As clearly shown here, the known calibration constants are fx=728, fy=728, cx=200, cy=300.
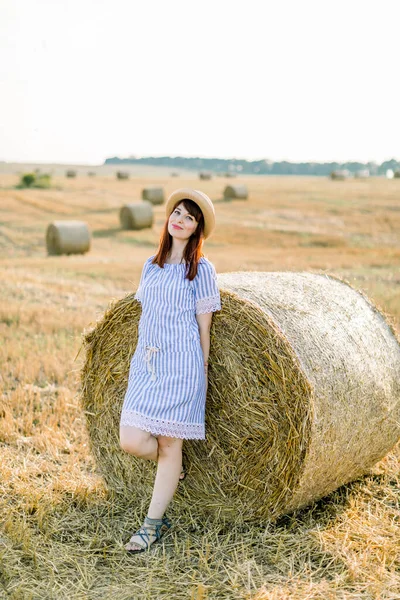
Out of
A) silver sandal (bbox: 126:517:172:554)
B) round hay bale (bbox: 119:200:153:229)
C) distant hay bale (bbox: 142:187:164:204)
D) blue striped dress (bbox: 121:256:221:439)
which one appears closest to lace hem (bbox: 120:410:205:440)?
blue striped dress (bbox: 121:256:221:439)

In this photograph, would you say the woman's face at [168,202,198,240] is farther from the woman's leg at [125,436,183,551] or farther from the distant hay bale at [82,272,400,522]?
the woman's leg at [125,436,183,551]

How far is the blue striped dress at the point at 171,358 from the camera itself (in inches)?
156

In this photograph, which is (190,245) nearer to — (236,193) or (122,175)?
(236,193)

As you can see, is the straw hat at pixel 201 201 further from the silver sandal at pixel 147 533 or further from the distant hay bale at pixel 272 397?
the silver sandal at pixel 147 533

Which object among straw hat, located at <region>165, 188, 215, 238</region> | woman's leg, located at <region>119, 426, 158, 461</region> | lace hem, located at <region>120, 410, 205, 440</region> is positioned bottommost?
woman's leg, located at <region>119, 426, 158, 461</region>

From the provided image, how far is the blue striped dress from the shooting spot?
396 centimetres

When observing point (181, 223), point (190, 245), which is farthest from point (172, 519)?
point (181, 223)

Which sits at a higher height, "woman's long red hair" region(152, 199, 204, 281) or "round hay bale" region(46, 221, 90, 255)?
"woman's long red hair" region(152, 199, 204, 281)

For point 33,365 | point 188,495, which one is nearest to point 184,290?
point 188,495

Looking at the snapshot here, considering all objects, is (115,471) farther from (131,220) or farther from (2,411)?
(131,220)

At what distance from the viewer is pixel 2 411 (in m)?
5.84

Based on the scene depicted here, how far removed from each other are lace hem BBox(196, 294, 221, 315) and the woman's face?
0.39 m

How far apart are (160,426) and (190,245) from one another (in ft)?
3.42

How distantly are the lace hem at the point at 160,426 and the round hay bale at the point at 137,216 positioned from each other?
58.2 feet
